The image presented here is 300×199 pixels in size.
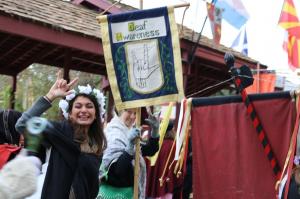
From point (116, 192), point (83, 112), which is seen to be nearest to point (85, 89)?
point (83, 112)

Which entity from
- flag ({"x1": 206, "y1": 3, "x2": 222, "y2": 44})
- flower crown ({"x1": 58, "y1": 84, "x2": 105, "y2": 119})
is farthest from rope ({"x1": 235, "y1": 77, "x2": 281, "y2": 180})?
flag ({"x1": 206, "y1": 3, "x2": 222, "y2": 44})

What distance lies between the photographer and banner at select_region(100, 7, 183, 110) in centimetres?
358

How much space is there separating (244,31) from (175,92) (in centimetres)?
797

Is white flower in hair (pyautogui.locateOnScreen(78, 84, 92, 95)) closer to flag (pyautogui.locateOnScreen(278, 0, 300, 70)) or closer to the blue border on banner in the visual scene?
the blue border on banner

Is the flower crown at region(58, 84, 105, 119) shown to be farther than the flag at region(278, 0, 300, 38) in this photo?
No

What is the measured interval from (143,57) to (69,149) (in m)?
1.13

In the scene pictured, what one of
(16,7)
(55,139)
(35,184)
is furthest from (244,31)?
(35,184)

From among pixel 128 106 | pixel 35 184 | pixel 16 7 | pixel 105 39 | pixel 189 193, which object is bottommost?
pixel 189 193

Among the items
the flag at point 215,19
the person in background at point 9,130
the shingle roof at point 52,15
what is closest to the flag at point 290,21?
the flag at point 215,19

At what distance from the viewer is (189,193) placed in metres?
6.27

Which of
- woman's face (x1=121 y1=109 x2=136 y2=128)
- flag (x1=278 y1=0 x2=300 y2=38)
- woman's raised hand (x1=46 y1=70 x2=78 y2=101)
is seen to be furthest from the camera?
flag (x1=278 y1=0 x2=300 y2=38)

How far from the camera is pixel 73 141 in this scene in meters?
2.84

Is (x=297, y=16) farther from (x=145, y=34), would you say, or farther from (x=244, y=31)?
(x=145, y=34)

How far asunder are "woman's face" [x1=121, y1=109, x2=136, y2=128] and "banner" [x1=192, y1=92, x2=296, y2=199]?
2.22ft
